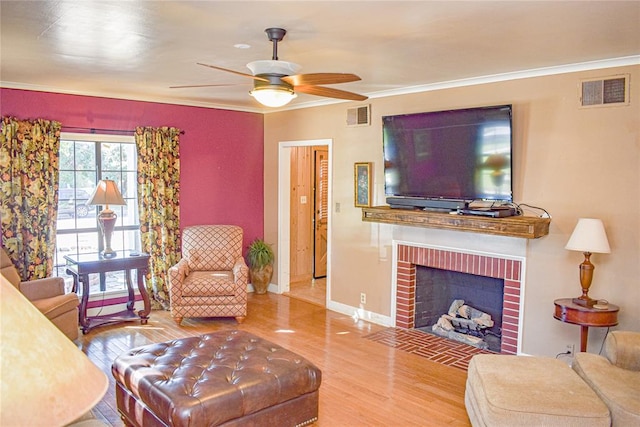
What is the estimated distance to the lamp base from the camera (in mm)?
3811

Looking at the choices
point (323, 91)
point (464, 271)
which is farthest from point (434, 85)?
point (323, 91)

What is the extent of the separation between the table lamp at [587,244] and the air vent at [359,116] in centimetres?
255

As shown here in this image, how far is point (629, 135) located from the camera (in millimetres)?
3805

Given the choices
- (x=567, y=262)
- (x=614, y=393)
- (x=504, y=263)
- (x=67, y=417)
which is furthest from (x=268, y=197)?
(x=67, y=417)

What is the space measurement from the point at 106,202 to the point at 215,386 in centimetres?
304

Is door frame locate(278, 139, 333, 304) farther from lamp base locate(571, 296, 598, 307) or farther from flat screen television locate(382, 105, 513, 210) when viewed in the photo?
lamp base locate(571, 296, 598, 307)

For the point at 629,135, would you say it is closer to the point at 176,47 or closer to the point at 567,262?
the point at 567,262

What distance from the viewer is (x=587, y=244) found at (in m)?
3.75

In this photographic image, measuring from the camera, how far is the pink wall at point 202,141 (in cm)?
542

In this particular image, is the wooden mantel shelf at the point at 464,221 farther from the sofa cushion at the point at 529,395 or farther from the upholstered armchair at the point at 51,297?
the upholstered armchair at the point at 51,297

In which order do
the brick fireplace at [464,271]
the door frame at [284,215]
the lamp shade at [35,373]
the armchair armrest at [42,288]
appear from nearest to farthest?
the lamp shade at [35,373], the brick fireplace at [464,271], the armchair armrest at [42,288], the door frame at [284,215]

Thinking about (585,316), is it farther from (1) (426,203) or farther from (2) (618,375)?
(1) (426,203)

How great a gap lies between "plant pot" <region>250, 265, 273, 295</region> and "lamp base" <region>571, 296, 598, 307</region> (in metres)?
4.05

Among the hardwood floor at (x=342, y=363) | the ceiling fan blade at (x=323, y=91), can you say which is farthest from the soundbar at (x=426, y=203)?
the ceiling fan blade at (x=323, y=91)
